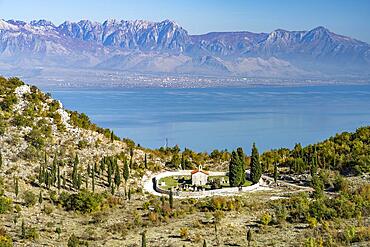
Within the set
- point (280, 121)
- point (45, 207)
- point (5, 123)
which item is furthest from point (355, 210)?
point (280, 121)

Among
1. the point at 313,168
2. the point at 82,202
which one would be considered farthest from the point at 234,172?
the point at 82,202

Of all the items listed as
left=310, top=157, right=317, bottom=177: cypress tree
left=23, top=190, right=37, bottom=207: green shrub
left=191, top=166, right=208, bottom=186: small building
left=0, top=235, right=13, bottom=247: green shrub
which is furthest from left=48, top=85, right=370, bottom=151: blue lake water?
left=0, top=235, right=13, bottom=247: green shrub

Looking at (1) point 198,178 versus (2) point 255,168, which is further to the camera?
(1) point 198,178

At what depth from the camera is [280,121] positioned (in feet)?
502

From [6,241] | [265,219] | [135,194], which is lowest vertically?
[135,194]

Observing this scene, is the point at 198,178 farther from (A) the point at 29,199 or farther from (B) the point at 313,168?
(A) the point at 29,199

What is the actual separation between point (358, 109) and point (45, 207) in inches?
6352

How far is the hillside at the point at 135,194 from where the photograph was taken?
3481cm

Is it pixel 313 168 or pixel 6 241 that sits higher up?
pixel 313 168

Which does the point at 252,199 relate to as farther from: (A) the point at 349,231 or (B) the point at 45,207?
(B) the point at 45,207

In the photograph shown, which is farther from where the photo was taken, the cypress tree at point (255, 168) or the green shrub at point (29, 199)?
the cypress tree at point (255, 168)

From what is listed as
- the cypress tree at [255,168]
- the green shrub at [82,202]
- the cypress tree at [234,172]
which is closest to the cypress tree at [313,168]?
the cypress tree at [255,168]

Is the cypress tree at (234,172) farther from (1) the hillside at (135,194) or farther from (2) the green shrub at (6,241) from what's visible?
(2) the green shrub at (6,241)

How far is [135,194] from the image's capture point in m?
47.3
